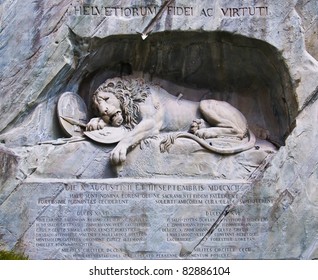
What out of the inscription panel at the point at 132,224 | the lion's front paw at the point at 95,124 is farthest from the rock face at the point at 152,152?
the lion's front paw at the point at 95,124

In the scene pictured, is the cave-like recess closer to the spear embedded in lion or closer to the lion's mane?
the spear embedded in lion

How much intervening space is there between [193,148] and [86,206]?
4.47 feet

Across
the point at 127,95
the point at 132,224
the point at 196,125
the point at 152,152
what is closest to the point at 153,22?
the point at 127,95

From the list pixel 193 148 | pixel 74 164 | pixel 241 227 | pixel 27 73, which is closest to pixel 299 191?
pixel 241 227

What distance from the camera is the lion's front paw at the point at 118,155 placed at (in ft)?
26.9

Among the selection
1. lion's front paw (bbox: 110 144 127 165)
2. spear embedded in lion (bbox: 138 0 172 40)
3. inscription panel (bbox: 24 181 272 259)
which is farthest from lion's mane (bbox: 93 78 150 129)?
inscription panel (bbox: 24 181 272 259)

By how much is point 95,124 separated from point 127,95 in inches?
20.0

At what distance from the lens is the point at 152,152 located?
8391 millimetres

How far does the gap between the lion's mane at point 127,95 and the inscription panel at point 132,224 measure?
82 centimetres

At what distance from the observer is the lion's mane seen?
338 inches

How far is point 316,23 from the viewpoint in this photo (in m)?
8.65

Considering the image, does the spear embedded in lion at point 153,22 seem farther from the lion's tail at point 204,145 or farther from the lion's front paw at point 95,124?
the lion's tail at point 204,145

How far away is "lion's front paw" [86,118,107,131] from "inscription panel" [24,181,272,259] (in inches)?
26.4
